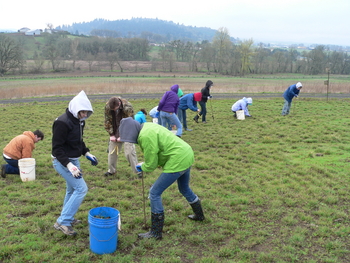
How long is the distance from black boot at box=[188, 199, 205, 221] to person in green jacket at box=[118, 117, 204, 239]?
754 mm

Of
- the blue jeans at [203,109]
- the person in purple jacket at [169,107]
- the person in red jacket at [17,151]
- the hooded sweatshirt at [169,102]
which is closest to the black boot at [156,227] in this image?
the person in red jacket at [17,151]

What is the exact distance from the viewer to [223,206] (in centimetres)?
643

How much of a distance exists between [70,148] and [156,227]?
1930 mm

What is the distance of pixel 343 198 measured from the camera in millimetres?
6730

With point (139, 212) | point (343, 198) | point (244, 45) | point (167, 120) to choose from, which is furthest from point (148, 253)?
point (244, 45)

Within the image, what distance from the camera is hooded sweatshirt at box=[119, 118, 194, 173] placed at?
452cm

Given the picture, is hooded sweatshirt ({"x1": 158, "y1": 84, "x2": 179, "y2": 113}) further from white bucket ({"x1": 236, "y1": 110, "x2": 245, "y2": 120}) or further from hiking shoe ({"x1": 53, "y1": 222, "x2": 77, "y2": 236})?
white bucket ({"x1": 236, "y1": 110, "x2": 245, "y2": 120})

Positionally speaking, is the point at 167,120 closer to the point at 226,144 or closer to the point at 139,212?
the point at 226,144

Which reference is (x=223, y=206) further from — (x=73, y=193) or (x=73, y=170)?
(x=73, y=170)

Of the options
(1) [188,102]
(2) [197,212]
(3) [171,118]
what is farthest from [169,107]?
(2) [197,212]

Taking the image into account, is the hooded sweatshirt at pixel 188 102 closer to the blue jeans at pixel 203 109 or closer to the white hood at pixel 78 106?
the blue jeans at pixel 203 109

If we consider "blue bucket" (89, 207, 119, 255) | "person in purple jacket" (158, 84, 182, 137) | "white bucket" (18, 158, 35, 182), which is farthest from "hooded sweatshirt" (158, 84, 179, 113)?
"blue bucket" (89, 207, 119, 255)

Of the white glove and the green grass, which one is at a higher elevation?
the white glove

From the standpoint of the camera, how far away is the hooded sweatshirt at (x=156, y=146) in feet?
14.8
